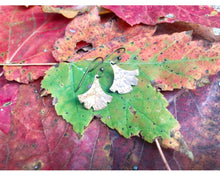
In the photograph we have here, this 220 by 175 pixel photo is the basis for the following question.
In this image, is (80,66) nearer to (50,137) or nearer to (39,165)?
(50,137)

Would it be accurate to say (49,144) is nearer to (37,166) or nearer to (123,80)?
(37,166)

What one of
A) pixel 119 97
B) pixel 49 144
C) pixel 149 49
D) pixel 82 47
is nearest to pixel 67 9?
pixel 82 47

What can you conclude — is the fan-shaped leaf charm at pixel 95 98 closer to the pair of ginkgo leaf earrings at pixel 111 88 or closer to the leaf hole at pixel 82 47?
the pair of ginkgo leaf earrings at pixel 111 88

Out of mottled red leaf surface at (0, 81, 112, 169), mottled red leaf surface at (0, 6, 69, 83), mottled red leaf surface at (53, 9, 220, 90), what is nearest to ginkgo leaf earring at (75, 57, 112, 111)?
mottled red leaf surface at (0, 81, 112, 169)

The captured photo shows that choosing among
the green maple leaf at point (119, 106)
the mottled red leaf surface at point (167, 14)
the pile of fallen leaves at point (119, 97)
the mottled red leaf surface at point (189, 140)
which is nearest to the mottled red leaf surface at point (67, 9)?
the pile of fallen leaves at point (119, 97)

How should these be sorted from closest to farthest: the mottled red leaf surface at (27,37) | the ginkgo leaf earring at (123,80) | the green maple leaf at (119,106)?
the green maple leaf at (119,106)
the ginkgo leaf earring at (123,80)
the mottled red leaf surface at (27,37)

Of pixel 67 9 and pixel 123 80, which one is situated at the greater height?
pixel 67 9

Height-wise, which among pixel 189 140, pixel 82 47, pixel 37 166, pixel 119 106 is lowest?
pixel 37 166
